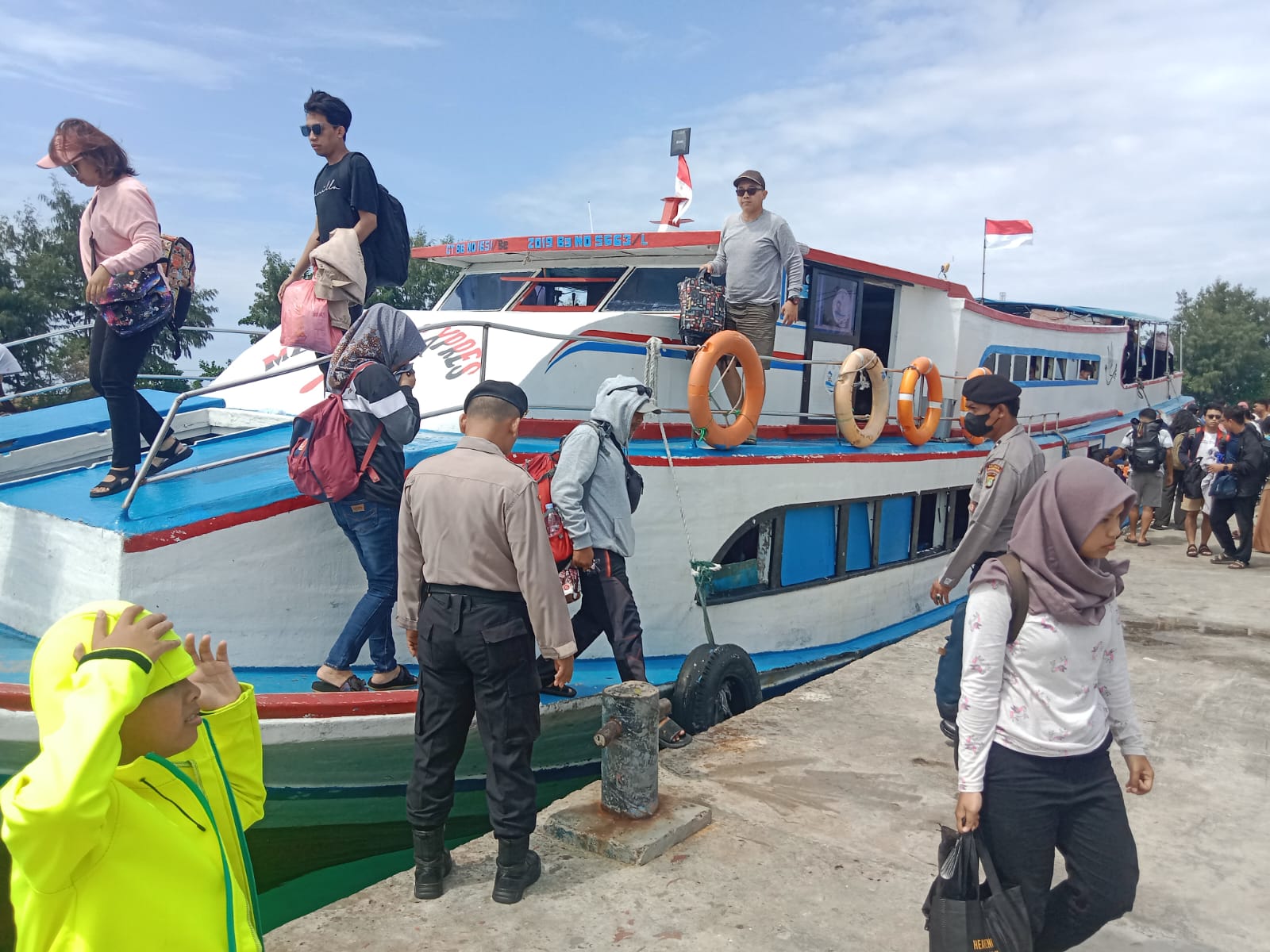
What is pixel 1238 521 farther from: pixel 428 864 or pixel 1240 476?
pixel 428 864

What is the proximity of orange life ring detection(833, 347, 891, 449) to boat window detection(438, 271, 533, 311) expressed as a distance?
8.86 ft

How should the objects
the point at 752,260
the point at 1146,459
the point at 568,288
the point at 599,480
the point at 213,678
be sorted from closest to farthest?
the point at 213,678 → the point at 599,480 → the point at 752,260 → the point at 568,288 → the point at 1146,459

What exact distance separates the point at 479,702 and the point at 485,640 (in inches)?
9.5

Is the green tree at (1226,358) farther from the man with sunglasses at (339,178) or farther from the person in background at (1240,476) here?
the man with sunglasses at (339,178)

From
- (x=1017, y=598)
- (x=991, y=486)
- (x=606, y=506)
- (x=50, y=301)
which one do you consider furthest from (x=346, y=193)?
(x=50, y=301)

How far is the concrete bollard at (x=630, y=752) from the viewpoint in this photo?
350cm

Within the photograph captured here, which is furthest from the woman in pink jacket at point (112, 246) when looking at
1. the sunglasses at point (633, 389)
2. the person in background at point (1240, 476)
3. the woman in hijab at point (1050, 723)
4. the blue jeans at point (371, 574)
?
the person in background at point (1240, 476)

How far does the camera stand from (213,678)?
1.89m

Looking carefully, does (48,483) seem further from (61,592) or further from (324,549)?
(324,549)

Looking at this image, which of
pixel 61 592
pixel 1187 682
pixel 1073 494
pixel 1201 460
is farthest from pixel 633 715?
pixel 1201 460

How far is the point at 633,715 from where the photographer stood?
11.5 ft

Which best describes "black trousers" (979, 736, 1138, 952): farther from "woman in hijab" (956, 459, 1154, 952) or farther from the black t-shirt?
the black t-shirt

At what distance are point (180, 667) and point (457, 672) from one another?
5.20 feet

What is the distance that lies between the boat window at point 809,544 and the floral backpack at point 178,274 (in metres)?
3.93
